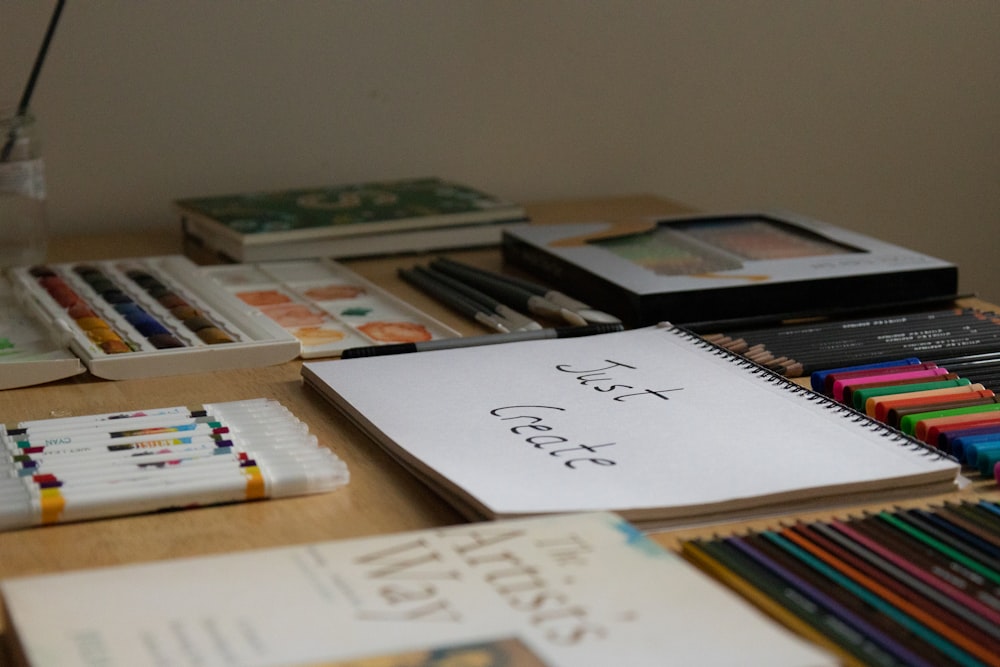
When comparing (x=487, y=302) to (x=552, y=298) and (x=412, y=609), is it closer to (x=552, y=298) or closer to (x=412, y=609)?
(x=552, y=298)

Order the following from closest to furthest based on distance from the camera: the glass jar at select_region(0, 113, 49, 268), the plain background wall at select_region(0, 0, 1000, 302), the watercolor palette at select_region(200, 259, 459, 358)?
the watercolor palette at select_region(200, 259, 459, 358), the glass jar at select_region(0, 113, 49, 268), the plain background wall at select_region(0, 0, 1000, 302)

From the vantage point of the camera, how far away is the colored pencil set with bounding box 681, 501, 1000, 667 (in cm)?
48

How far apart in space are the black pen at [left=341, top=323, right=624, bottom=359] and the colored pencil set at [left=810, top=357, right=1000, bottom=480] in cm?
17

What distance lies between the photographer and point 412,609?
488mm

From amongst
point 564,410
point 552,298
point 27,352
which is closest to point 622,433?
point 564,410

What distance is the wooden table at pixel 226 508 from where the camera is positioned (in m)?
0.59

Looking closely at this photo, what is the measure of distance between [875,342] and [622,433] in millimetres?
265

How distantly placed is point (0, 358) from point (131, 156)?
0.52 m

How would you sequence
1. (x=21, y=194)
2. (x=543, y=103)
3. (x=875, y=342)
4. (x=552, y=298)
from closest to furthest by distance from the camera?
(x=875, y=342)
(x=552, y=298)
(x=21, y=194)
(x=543, y=103)

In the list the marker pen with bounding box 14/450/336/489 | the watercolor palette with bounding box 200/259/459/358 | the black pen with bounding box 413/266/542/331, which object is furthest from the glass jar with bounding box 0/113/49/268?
the marker pen with bounding box 14/450/336/489

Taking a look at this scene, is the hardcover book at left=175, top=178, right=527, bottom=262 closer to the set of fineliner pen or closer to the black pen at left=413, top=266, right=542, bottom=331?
the black pen at left=413, top=266, right=542, bottom=331

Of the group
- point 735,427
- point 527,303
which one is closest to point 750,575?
point 735,427

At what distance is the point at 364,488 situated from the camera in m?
0.67

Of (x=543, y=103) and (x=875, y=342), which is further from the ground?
(x=543, y=103)
